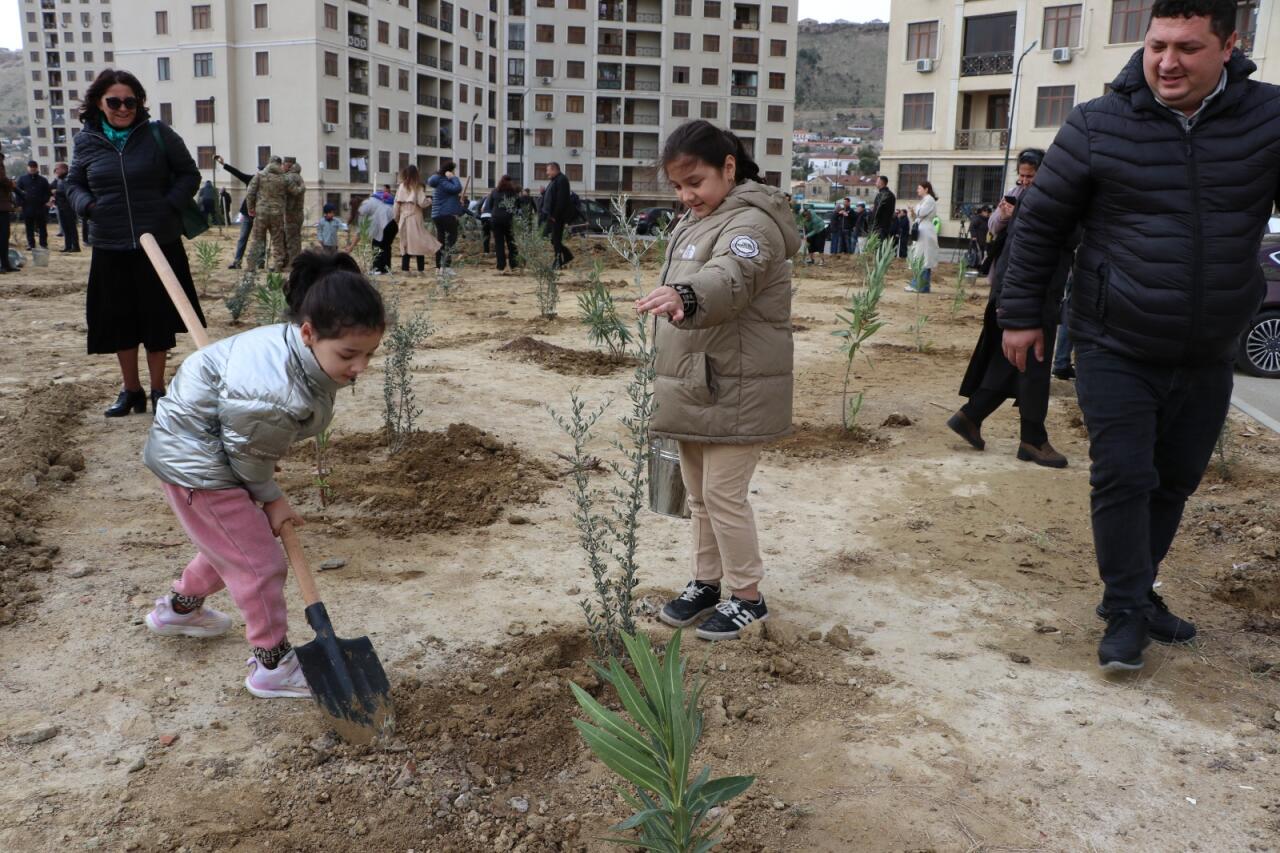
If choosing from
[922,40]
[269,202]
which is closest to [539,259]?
[269,202]

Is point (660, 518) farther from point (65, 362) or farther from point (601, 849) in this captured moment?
point (65, 362)

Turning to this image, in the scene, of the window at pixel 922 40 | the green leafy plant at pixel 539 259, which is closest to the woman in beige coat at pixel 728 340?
the green leafy plant at pixel 539 259

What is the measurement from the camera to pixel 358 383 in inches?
271

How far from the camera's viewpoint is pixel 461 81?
2447 inches

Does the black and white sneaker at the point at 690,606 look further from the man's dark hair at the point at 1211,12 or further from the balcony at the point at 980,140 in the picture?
the balcony at the point at 980,140

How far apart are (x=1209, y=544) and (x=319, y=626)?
11.7ft

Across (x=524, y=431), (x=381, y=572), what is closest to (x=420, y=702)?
(x=381, y=572)

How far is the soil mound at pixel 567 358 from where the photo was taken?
7648 millimetres

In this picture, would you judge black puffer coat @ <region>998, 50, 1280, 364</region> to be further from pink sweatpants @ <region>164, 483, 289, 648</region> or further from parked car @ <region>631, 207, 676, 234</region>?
parked car @ <region>631, 207, 676, 234</region>

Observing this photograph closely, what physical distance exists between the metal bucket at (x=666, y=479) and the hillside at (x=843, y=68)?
19014 centimetres

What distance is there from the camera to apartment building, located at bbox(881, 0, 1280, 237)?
36.0 meters

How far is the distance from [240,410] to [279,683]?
0.77m

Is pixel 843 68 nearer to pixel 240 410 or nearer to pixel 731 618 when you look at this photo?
pixel 731 618

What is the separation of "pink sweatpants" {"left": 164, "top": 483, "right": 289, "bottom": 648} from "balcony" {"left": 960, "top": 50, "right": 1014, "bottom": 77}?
1574 inches
